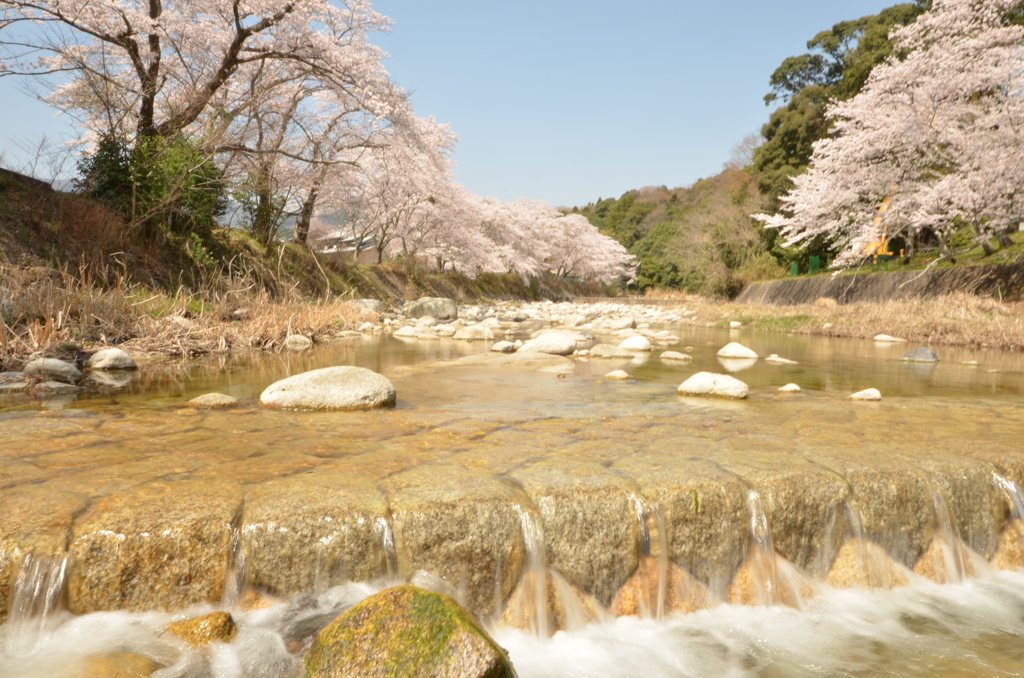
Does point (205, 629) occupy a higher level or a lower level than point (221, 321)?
lower

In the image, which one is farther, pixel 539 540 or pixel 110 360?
pixel 110 360

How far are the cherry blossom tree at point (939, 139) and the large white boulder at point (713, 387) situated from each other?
1089 centimetres

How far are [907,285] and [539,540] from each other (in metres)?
17.3

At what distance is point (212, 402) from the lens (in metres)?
4.42

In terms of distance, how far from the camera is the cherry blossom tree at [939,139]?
12.1 meters

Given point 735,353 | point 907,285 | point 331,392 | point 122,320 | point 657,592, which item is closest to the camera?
point 657,592

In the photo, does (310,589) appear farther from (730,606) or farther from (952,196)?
(952,196)

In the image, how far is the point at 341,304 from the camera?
12234mm

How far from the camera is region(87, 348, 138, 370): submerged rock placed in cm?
632

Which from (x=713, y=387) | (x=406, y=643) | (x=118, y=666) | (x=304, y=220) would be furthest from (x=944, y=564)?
(x=304, y=220)

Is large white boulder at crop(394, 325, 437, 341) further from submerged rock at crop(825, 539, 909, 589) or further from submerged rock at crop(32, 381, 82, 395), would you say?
submerged rock at crop(825, 539, 909, 589)

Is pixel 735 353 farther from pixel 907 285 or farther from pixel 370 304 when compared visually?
pixel 370 304

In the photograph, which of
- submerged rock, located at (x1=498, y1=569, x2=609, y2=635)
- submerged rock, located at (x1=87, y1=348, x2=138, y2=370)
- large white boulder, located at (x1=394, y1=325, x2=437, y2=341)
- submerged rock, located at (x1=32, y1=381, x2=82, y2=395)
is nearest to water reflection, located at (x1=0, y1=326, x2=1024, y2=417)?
submerged rock, located at (x1=32, y1=381, x2=82, y2=395)

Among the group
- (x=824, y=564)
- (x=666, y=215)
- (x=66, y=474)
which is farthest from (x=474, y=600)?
(x=666, y=215)
